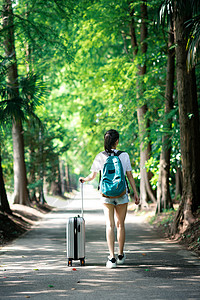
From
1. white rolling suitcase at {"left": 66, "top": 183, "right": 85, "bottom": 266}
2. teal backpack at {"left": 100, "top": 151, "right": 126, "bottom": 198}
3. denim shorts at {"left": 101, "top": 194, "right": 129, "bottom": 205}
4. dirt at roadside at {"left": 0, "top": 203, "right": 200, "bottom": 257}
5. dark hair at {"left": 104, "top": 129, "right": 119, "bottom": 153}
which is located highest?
dark hair at {"left": 104, "top": 129, "right": 119, "bottom": 153}

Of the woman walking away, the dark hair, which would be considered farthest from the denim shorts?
the dark hair

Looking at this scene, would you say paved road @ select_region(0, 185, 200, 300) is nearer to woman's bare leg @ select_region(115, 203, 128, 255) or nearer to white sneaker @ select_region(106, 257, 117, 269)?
white sneaker @ select_region(106, 257, 117, 269)

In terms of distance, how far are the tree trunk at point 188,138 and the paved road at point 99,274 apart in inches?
43.8

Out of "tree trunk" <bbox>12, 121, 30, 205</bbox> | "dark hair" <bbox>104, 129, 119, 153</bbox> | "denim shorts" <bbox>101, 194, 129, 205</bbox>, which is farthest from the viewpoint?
"tree trunk" <bbox>12, 121, 30, 205</bbox>

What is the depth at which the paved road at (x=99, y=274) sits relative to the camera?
17.7 feet

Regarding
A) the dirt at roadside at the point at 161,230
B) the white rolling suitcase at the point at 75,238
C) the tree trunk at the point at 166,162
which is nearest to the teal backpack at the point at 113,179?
the white rolling suitcase at the point at 75,238

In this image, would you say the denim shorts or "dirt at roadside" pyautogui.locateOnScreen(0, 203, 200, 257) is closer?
the denim shorts

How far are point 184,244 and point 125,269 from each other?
10.1 feet

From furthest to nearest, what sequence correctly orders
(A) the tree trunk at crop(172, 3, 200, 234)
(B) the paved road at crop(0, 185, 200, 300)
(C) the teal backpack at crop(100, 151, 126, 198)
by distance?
1. (A) the tree trunk at crop(172, 3, 200, 234)
2. (C) the teal backpack at crop(100, 151, 126, 198)
3. (B) the paved road at crop(0, 185, 200, 300)

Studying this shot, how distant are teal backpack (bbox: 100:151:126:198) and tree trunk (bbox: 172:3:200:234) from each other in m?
4.03

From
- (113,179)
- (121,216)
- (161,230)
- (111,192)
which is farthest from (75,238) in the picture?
(161,230)

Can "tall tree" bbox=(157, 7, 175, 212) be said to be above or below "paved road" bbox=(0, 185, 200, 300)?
above

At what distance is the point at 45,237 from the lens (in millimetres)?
11961

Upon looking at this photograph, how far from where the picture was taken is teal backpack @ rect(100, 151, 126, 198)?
6945mm
